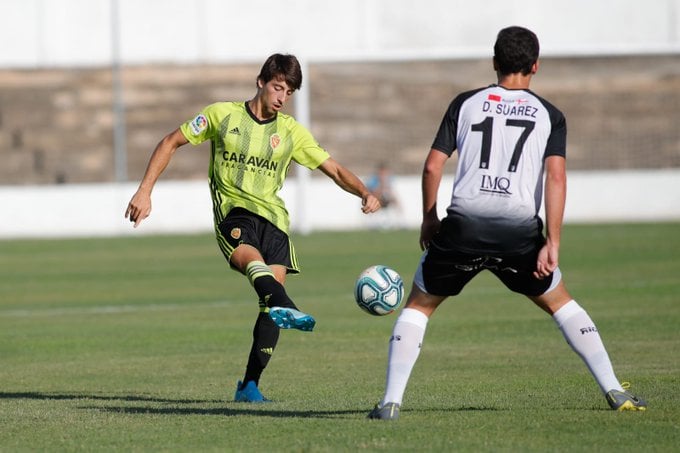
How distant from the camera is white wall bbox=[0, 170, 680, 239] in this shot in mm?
37156

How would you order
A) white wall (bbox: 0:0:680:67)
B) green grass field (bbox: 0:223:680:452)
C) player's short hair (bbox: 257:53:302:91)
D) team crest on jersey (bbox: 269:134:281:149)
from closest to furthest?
1. green grass field (bbox: 0:223:680:452)
2. player's short hair (bbox: 257:53:302:91)
3. team crest on jersey (bbox: 269:134:281:149)
4. white wall (bbox: 0:0:680:67)

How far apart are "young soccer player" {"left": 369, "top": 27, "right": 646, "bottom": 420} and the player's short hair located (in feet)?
5.75

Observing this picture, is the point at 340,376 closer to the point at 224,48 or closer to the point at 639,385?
the point at 639,385

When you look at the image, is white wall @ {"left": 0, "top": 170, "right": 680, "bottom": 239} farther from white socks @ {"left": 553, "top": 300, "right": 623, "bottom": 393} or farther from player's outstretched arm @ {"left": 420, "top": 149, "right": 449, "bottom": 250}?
player's outstretched arm @ {"left": 420, "top": 149, "right": 449, "bottom": 250}

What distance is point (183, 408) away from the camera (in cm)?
886

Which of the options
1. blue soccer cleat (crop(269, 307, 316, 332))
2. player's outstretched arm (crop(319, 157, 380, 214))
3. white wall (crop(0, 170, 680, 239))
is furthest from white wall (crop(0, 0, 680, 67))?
blue soccer cleat (crop(269, 307, 316, 332))

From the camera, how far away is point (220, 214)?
920 centimetres

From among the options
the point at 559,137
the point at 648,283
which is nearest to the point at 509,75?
the point at 559,137

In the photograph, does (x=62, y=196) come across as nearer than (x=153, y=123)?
Yes

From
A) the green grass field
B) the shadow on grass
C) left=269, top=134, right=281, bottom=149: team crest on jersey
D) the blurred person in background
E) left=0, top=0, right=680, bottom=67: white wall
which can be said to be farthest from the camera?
left=0, top=0, right=680, bottom=67: white wall

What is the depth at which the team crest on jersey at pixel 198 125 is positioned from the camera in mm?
9031

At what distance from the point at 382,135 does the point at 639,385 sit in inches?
1373

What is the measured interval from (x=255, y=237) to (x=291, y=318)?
4.03 feet

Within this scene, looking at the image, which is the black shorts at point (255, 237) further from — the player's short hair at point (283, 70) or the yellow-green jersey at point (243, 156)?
the player's short hair at point (283, 70)
